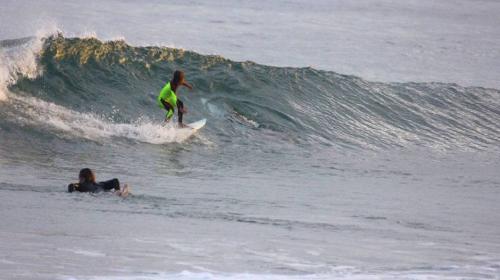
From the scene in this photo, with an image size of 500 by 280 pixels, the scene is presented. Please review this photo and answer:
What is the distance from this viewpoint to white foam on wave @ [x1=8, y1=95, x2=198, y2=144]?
15.4 m

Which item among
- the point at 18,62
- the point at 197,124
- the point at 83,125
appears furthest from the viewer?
the point at 18,62

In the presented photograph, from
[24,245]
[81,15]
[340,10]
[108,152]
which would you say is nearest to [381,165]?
[108,152]

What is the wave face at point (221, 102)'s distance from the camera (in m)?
16.8

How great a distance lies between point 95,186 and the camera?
35.9ft

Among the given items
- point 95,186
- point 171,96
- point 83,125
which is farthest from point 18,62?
point 95,186

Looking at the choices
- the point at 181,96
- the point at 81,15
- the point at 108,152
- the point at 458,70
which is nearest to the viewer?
the point at 108,152

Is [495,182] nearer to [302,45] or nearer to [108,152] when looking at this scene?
[108,152]

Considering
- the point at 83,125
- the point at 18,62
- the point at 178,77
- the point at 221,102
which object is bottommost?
the point at 83,125

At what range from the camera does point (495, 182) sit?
15.0 meters

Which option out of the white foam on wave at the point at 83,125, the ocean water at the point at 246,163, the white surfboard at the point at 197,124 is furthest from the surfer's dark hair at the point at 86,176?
the white surfboard at the point at 197,124

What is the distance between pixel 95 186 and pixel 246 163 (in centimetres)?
447

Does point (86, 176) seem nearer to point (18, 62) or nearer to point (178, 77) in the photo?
point (178, 77)

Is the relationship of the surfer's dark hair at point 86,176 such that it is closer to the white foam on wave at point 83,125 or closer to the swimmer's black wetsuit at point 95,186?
the swimmer's black wetsuit at point 95,186

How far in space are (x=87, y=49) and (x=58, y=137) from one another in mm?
5671
